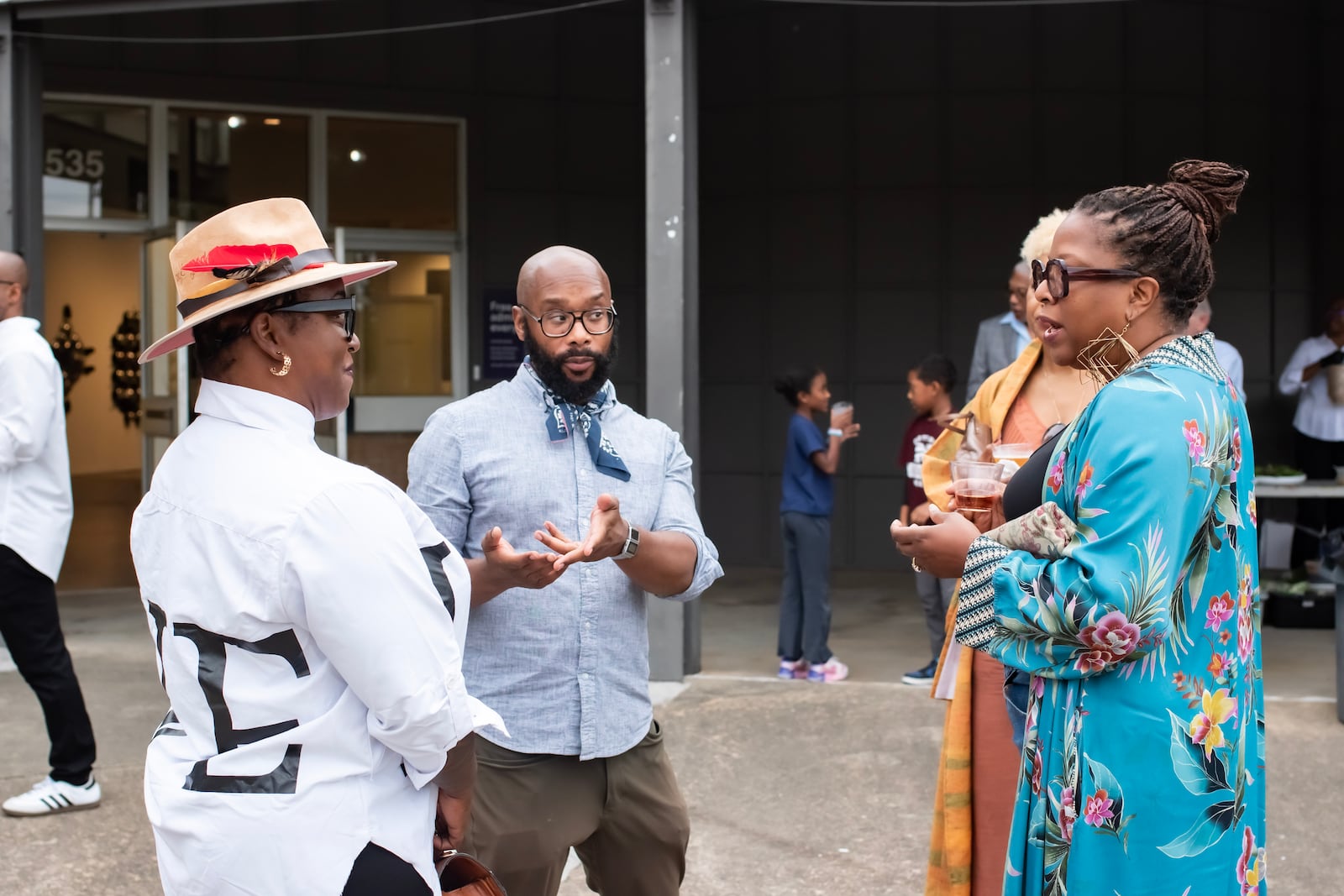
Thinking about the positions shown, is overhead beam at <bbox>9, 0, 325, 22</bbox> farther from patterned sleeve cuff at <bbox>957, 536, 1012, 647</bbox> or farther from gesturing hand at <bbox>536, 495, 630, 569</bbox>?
patterned sleeve cuff at <bbox>957, 536, 1012, 647</bbox>

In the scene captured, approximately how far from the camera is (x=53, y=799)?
4938 mm

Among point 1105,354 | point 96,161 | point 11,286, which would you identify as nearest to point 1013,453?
point 1105,354

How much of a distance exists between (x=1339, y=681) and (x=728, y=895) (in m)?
3.30

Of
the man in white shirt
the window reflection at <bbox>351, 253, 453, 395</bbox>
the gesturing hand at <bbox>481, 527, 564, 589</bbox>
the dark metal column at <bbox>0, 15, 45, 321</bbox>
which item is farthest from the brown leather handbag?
the window reflection at <bbox>351, 253, 453, 395</bbox>

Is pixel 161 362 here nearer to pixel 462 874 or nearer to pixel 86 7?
pixel 86 7

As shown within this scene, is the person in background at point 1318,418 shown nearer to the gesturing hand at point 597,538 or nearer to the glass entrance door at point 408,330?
the glass entrance door at point 408,330

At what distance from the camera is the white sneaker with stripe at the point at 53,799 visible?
4.90 meters

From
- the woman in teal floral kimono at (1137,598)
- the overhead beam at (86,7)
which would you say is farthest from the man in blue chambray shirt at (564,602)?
the overhead beam at (86,7)

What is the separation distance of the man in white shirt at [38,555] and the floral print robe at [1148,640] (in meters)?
3.89

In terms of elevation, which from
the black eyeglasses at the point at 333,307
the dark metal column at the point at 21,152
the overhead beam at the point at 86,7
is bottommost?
the black eyeglasses at the point at 333,307

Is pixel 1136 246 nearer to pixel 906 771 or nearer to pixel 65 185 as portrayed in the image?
pixel 906 771

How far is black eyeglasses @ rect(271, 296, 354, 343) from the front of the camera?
211 cm

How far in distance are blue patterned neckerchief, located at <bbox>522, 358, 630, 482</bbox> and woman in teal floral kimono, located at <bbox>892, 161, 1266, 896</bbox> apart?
0.95m

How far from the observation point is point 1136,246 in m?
2.27
